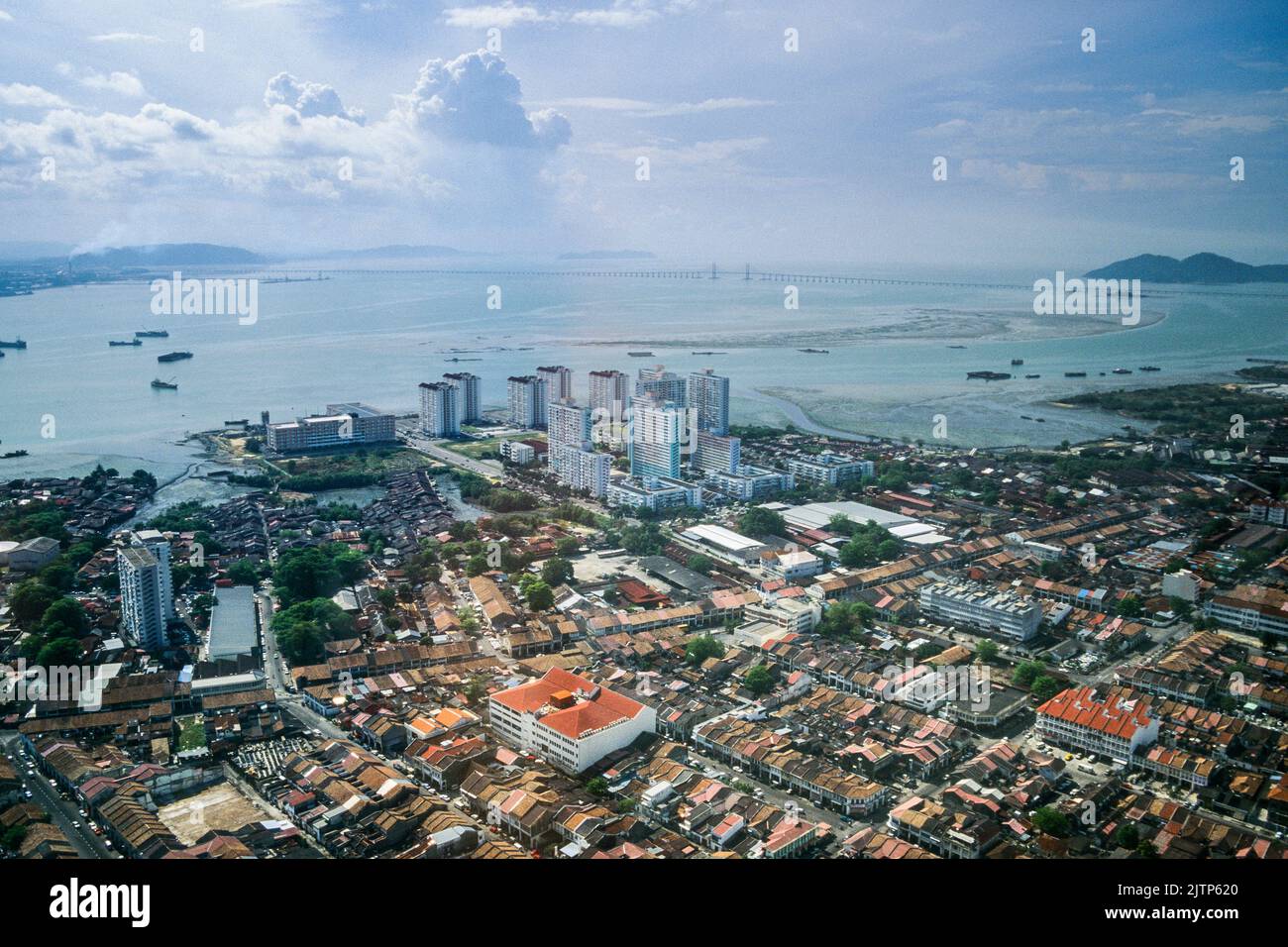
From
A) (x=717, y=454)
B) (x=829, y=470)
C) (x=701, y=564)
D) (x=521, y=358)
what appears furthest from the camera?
(x=521, y=358)

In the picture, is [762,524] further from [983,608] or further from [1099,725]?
[1099,725]

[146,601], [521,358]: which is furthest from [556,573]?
[521,358]

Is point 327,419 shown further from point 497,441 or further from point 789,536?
point 789,536

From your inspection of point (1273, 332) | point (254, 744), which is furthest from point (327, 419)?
point (1273, 332)

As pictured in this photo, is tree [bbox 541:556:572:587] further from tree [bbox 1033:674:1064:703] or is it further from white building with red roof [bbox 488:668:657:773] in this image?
tree [bbox 1033:674:1064:703]

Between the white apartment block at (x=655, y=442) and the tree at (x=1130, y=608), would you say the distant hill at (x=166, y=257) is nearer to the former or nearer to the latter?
the white apartment block at (x=655, y=442)
